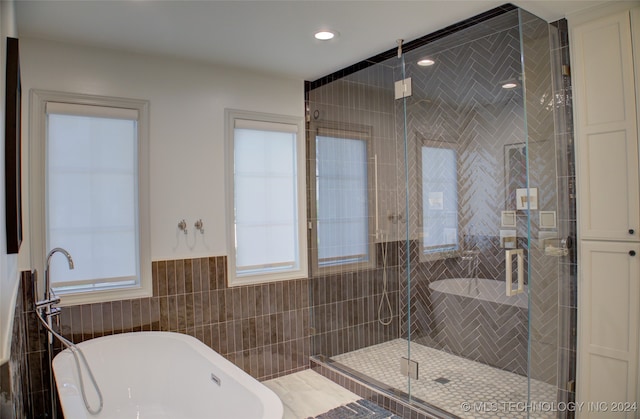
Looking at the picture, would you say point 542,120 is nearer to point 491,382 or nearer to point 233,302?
point 491,382

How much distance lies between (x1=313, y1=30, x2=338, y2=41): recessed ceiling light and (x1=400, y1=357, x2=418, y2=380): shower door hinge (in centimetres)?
230

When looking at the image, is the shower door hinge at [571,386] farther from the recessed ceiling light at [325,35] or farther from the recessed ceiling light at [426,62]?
the recessed ceiling light at [325,35]

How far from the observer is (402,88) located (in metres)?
A: 2.90

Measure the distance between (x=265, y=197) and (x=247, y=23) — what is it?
57.7 inches

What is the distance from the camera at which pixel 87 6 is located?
2.23m

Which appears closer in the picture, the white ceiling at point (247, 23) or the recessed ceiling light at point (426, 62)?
the white ceiling at point (247, 23)

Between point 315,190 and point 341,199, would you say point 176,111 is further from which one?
point 341,199

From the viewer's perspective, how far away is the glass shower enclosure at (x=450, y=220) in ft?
7.66

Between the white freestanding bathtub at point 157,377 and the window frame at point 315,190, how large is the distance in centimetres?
131

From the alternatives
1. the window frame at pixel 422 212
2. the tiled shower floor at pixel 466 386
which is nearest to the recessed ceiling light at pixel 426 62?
the window frame at pixel 422 212

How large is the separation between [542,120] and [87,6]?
2.64 m

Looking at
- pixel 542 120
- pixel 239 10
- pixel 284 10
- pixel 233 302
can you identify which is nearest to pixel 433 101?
pixel 542 120

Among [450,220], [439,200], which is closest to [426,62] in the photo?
[439,200]

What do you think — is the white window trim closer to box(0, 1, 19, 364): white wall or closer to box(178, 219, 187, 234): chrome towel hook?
box(178, 219, 187, 234): chrome towel hook
